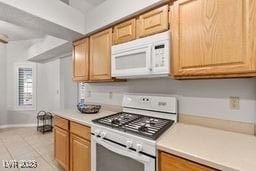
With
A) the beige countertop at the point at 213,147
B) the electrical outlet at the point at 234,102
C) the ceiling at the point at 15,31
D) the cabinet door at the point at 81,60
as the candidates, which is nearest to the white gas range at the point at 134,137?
the beige countertop at the point at 213,147

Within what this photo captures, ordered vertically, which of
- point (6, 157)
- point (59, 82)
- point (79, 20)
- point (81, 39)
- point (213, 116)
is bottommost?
point (6, 157)

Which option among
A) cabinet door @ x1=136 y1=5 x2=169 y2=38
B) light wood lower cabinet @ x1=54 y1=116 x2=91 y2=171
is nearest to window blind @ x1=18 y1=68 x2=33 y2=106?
light wood lower cabinet @ x1=54 y1=116 x2=91 y2=171

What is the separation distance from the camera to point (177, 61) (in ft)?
4.81

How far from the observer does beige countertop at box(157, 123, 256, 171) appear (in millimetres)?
860

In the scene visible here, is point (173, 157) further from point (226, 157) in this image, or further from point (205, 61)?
point (205, 61)

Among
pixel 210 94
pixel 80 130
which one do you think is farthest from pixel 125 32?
pixel 80 130

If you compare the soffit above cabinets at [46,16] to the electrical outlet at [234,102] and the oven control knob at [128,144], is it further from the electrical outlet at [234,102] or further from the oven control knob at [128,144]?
the electrical outlet at [234,102]

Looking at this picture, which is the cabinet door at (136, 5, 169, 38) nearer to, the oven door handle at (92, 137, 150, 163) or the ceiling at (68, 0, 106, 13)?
the ceiling at (68, 0, 106, 13)

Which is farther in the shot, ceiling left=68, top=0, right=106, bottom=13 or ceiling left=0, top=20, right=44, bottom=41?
ceiling left=0, top=20, right=44, bottom=41

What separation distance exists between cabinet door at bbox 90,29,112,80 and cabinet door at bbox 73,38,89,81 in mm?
136

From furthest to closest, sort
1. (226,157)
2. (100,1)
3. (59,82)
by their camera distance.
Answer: (59,82), (100,1), (226,157)

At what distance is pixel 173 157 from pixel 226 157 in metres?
0.29

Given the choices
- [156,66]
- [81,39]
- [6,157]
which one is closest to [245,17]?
[156,66]

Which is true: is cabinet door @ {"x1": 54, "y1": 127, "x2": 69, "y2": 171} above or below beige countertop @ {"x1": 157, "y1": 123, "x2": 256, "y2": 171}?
below
